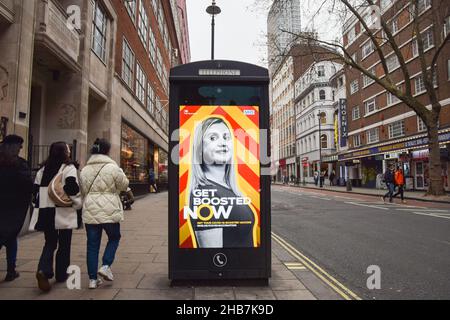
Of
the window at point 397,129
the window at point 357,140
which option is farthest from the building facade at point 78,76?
the window at point 357,140

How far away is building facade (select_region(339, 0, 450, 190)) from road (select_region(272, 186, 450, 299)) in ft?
45.8

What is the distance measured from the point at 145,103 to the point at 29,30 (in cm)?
1580

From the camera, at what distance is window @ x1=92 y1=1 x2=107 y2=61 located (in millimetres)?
13727

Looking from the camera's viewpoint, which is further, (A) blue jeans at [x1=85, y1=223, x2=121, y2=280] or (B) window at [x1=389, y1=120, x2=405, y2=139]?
(B) window at [x1=389, y1=120, x2=405, y2=139]

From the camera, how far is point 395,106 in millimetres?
29141

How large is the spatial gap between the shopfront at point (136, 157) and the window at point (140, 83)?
2.51 metres

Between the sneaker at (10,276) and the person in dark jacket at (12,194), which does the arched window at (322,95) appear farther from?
the sneaker at (10,276)

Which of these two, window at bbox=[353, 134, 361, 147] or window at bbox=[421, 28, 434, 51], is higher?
window at bbox=[421, 28, 434, 51]

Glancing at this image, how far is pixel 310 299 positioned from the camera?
376 centimetres

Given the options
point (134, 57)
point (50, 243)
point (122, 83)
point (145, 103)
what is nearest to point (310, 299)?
point (50, 243)

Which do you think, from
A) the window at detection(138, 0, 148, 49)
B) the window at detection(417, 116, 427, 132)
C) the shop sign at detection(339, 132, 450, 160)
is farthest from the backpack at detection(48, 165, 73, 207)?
the window at detection(417, 116, 427, 132)

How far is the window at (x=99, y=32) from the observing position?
13.7m

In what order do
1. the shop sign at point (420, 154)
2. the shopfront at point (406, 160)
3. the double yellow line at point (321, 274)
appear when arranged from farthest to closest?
the shop sign at point (420, 154)
the shopfront at point (406, 160)
the double yellow line at point (321, 274)

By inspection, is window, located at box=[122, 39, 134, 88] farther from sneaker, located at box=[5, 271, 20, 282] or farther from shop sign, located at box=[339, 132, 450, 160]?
shop sign, located at box=[339, 132, 450, 160]
